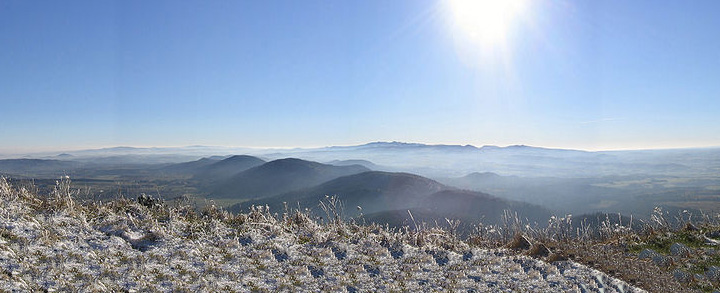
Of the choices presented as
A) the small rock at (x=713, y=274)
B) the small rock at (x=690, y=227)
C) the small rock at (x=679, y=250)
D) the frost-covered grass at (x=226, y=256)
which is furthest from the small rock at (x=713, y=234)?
the frost-covered grass at (x=226, y=256)

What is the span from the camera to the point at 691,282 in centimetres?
895

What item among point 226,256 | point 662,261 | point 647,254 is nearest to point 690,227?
point 647,254

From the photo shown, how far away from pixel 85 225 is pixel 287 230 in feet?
15.1

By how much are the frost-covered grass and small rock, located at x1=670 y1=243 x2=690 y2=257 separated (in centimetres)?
470

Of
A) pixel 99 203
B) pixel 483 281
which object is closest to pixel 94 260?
pixel 99 203

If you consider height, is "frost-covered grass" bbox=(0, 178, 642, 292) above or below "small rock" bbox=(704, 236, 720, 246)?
above

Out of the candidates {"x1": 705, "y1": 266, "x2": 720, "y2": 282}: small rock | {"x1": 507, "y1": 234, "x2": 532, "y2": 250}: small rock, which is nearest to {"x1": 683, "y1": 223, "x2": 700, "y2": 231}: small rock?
{"x1": 705, "y1": 266, "x2": 720, "y2": 282}: small rock

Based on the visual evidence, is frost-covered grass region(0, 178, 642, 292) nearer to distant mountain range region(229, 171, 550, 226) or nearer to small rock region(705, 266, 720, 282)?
small rock region(705, 266, 720, 282)

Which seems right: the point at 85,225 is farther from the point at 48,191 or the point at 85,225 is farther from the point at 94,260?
the point at 48,191

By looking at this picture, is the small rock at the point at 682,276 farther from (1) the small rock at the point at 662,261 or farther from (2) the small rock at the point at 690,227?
(2) the small rock at the point at 690,227

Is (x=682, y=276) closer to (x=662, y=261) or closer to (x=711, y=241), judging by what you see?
(x=662, y=261)

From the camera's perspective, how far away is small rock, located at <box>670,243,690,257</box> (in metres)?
11.3

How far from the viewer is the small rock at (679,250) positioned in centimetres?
1130

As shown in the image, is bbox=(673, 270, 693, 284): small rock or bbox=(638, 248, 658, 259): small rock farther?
bbox=(638, 248, 658, 259): small rock
